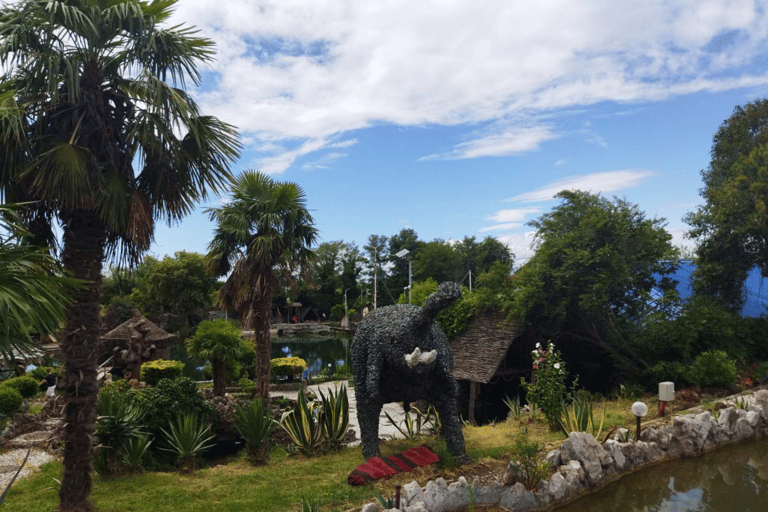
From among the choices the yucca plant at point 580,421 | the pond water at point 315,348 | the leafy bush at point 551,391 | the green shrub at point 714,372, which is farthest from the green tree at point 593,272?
the pond water at point 315,348

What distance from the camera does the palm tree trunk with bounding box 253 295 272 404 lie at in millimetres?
12500

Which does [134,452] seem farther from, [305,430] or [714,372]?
[714,372]

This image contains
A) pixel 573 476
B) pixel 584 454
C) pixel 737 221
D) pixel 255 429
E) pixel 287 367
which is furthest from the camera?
pixel 287 367

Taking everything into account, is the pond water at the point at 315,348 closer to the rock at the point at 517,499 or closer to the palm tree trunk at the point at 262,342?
the palm tree trunk at the point at 262,342

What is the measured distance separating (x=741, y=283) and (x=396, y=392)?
1507cm

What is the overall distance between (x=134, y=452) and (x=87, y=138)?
15.0 ft

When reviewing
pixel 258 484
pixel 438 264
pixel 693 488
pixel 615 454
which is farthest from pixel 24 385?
pixel 438 264

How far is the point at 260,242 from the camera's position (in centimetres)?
1208

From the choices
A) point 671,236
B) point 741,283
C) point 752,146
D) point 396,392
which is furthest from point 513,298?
point 752,146

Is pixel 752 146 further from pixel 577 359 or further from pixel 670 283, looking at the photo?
pixel 577 359

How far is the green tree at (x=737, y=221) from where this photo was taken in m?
16.0

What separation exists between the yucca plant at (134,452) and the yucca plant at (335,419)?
2.70 m

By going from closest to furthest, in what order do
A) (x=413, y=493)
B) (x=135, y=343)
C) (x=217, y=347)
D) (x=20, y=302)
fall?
(x=20, y=302) → (x=413, y=493) → (x=217, y=347) → (x=135, y=343)

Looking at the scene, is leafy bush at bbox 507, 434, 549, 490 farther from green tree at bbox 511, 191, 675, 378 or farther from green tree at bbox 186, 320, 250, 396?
green tree at bbox 186, 320, 250, 396
